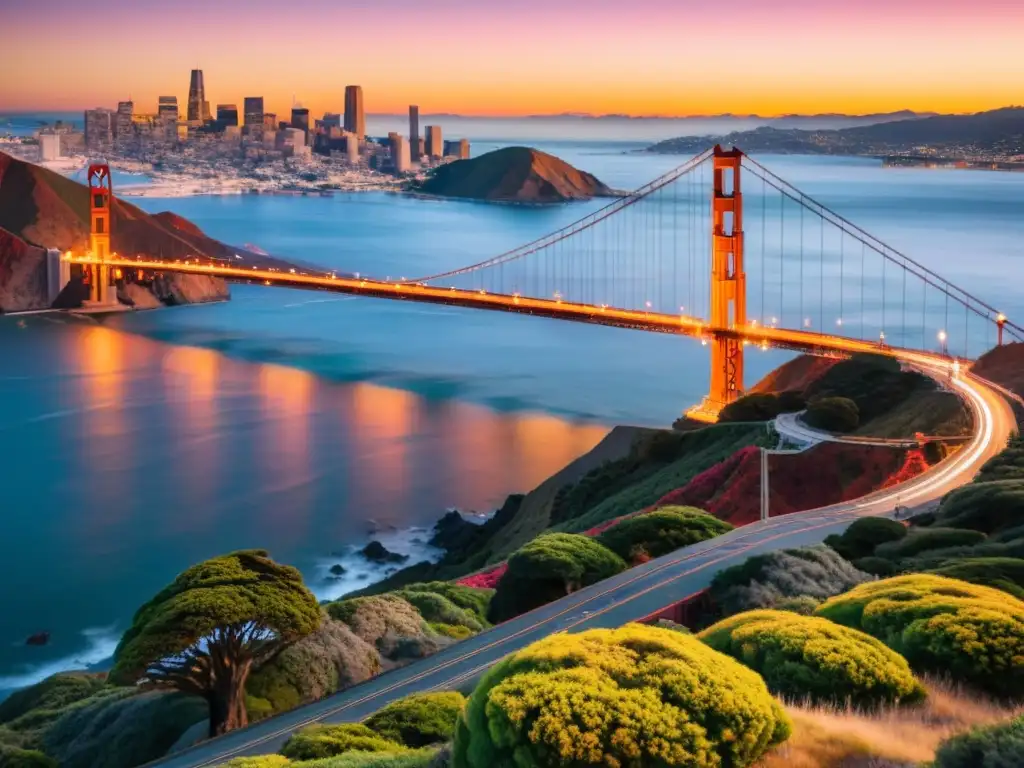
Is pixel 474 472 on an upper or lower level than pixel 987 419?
lower

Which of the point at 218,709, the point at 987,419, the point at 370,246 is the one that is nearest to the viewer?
the point at 218,709

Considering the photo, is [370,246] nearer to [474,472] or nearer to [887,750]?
[474,472]

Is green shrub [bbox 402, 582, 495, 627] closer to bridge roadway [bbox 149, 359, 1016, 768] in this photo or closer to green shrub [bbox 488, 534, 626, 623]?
green shrub [bbox 488, 534, 626, 623]

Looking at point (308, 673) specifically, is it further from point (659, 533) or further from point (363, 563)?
point (363, 563)

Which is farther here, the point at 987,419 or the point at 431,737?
the point at 987,419

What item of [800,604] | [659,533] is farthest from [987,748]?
[659,533]

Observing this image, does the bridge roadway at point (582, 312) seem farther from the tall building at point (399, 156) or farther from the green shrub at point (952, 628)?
the tall building at point (399, 156)

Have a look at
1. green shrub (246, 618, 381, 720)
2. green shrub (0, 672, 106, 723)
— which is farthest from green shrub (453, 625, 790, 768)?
green shrub (0, 672, 106, 723)

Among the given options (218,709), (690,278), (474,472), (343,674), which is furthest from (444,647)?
(690,278)
